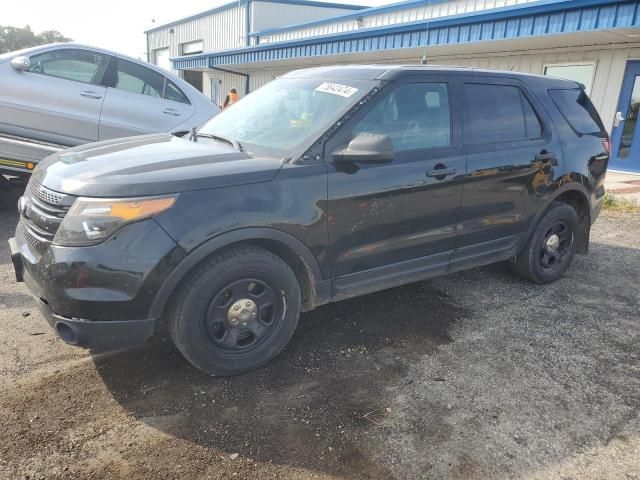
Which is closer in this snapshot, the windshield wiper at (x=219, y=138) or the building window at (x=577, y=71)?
the windshield wiper at (x=219, y=138)

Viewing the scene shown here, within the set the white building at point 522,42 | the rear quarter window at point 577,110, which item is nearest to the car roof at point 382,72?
the rear quarter window at point 577,110

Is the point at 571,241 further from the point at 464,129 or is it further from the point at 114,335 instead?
the point at 114,335

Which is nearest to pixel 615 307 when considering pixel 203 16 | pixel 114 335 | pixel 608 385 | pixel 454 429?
pixel 608 385

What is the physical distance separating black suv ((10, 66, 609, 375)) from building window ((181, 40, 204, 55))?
27.5 metres

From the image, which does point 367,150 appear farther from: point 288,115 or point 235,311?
point 235,311

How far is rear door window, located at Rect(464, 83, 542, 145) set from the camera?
12.2 feet

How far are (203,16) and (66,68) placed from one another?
24460mm

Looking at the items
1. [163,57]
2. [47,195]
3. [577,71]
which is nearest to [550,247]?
[47,195]

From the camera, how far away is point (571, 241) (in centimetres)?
466

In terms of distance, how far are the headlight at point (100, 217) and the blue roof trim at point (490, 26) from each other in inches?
346

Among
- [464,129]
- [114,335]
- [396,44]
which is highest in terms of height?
[396,44]

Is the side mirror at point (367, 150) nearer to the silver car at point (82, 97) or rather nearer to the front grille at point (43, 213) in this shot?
the front grille at point (43, 213)

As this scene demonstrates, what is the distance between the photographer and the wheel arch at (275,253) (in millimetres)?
2562

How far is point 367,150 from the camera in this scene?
2875 millimetres
